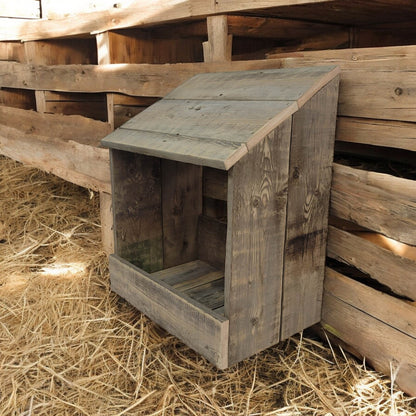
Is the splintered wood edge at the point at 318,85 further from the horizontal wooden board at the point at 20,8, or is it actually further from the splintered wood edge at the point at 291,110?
the horizontal wooden board at the point at 20,8

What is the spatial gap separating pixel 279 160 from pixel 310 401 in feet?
3.36

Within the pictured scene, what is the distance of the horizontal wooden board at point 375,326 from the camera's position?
1968 millimetres

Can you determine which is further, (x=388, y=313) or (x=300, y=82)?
(x=388, y=313)

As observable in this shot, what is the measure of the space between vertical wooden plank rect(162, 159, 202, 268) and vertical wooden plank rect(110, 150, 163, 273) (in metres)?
0.04

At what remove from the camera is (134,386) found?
218 centimetres

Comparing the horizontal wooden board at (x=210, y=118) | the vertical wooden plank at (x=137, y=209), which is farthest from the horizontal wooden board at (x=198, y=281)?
the horizontal wooden board at (x=210, y=118)

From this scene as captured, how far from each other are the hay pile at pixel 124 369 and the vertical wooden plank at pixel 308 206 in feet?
0.90

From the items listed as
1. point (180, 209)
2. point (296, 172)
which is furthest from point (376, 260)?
point (180, 209)

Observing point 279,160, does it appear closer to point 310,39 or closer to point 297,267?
point 297,267

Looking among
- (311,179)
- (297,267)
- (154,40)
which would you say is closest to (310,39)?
(154,40)

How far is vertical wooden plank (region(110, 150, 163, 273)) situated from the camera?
241 cm

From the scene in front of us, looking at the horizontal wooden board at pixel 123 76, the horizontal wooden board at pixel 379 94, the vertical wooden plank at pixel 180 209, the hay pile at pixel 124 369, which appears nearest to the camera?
the horizontal wooden board at pixel 379 94

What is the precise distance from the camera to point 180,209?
8.79ft

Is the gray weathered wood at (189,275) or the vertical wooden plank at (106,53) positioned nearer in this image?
the gray weathered wood at (189,275)
